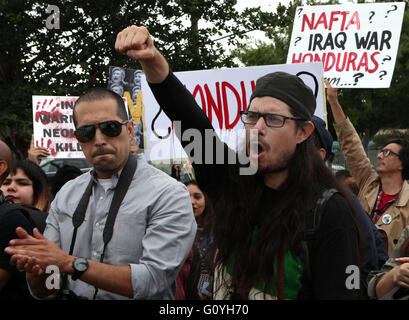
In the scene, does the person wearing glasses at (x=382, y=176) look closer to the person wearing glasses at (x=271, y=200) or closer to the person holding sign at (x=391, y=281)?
the person holding sign at (x=391, y=281)

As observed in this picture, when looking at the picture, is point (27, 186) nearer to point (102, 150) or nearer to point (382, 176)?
point (102, 150)

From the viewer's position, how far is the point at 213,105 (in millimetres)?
4676

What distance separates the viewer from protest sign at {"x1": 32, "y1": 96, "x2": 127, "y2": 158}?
6887mm

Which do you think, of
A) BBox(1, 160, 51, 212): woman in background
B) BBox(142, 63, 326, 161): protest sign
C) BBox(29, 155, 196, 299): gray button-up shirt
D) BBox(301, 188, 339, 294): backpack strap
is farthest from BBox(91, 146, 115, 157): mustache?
BBox(142, 63, 326, 161): protest sign

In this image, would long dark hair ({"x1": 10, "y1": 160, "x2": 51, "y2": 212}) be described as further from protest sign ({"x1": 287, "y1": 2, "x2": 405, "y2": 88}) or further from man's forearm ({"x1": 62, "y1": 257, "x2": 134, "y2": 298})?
protest sign ({"x1": 287, "y1": 2, "x2": 405, "y2": 88})

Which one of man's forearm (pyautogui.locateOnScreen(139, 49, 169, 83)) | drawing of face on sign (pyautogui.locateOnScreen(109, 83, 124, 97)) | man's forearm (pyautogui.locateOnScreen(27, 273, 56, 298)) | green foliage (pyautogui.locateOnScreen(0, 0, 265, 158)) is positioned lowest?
man's forearm (pyautogui.locateOnScreen(27, 273, 56, 298))

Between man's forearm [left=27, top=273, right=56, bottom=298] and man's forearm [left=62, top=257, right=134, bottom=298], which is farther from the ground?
man's forearm [left=62, top=257, right=134, bottom=298]

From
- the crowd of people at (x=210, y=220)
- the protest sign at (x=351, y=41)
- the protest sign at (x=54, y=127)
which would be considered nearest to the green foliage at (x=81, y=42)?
the protest sign at (x=54, y=127)

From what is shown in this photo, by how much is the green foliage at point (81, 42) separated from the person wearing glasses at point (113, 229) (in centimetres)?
683

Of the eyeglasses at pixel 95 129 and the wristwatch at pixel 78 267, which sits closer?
the wristwatch at pixel 78 267

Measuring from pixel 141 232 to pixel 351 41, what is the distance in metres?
4.28

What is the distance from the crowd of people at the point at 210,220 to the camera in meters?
1.73

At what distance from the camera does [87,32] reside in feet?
33.2

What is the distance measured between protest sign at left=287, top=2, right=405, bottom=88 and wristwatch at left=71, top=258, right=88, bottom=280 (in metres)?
4.12
